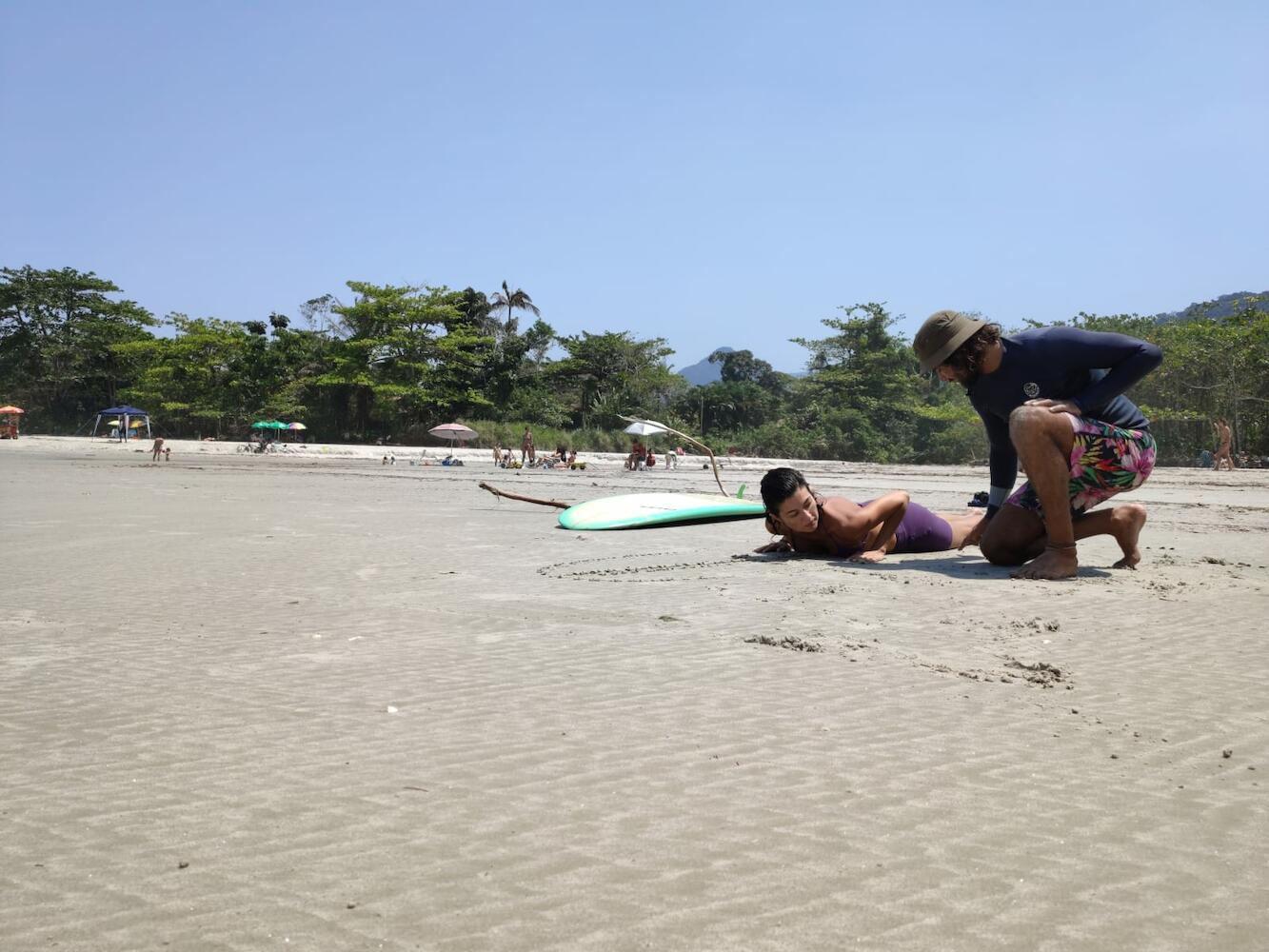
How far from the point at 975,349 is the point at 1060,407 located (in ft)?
1.85

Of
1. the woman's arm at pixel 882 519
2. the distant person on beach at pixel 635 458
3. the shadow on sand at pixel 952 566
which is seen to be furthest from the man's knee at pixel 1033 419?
the distant person on beach at pixel 635 458

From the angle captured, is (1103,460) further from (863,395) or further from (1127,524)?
(863,395)

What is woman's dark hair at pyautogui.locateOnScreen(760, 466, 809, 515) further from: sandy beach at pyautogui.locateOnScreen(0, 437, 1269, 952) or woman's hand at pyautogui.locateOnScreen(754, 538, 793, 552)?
woman's hand at pyautogui.locateOnScreen(754, 538, 793, 552)

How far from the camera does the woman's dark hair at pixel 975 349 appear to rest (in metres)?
5.80

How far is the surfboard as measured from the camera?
969 cm

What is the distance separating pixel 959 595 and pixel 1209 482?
66.1 ft

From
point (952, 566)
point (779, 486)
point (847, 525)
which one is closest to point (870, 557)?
point (847, 525)

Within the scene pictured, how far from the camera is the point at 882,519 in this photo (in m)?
6.76

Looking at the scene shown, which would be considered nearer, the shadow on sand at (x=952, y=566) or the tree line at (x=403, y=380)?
the shadow on sand at (x=952, y=566)

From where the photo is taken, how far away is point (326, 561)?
6988mm

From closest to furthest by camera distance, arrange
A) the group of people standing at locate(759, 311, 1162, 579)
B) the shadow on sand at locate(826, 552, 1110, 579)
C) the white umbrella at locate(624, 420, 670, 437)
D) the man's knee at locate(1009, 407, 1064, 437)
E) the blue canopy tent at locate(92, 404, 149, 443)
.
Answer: the man's knee at locate(1009, 407, 1064, 437)
the group of people standing at locate(759, 311, 1162, 579)
the shadow on sand at locate(826, 552, 1110, 579)
the white umbrella at locate(624, 420, 670, 437)
the blue canopy tent at locate(92, 404, 149, 443)

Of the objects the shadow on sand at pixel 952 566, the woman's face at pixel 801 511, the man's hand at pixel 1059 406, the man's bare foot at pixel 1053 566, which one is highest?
the man's hand at pixel 1059 406

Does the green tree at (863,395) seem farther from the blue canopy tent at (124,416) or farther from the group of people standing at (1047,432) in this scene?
the group of people standing at (1047,432)

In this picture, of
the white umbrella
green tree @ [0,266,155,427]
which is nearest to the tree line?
green tree @ [0,266,155,427]
